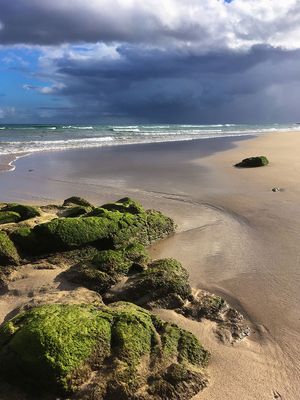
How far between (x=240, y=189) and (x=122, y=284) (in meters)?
7.85

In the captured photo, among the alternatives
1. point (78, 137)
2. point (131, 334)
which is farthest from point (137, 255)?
point (78, 137)

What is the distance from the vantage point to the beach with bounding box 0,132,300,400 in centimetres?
414

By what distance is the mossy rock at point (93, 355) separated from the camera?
3.47 metres

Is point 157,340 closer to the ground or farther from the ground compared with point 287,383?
farther from the ground

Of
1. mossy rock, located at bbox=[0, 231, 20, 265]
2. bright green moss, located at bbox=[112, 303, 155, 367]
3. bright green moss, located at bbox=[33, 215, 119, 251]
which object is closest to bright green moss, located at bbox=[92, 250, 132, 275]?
bright green moss, located at bbox=[33, 215, 119, 251]

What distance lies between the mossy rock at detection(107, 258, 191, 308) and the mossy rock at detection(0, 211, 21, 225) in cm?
311

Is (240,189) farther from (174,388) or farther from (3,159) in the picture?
(3,159)

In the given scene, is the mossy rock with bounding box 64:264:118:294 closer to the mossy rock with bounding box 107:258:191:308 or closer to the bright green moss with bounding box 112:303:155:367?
the mossy rock with bounding box 107:258:191:308

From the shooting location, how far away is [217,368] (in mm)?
4059

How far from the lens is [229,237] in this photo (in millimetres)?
7988

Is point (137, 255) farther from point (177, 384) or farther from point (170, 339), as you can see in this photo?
point (177, 384)

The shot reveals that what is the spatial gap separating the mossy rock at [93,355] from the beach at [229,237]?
33 centimetres

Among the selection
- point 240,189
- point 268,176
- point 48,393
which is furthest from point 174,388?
point 268,176

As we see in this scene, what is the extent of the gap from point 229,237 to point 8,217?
3.91 m
